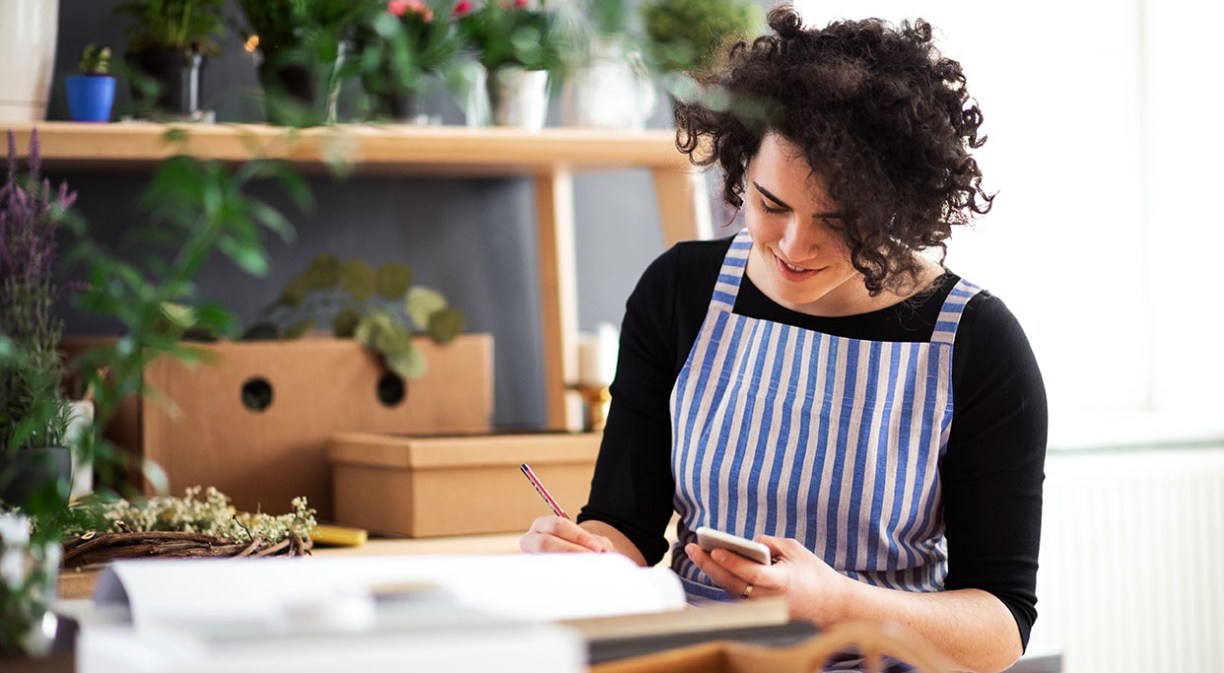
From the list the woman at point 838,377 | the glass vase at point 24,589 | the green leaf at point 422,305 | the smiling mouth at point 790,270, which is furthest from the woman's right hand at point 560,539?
the green leaf at point 422,305

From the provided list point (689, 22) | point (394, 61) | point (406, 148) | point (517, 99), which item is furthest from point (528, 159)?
point (394, 61)

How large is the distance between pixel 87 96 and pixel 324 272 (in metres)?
0.44

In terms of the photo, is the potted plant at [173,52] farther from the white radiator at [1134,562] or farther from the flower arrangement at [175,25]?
the white radiator at [1134,562]

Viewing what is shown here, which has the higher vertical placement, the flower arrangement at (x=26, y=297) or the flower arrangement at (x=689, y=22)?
the flower arrangement at (x=689, y=22)

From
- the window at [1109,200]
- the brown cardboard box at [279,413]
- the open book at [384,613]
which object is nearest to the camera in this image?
the open book at [384,613]

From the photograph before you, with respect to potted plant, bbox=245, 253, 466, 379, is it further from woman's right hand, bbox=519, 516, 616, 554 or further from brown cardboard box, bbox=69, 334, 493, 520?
woman's right hand, bbox=519, 516, 616, 554

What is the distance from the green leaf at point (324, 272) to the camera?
221 cm

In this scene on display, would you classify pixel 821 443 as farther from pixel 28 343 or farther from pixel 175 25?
pixel 175 25

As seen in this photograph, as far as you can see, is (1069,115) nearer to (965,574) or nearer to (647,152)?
(647,152)

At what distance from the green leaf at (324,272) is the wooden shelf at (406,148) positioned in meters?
0.15

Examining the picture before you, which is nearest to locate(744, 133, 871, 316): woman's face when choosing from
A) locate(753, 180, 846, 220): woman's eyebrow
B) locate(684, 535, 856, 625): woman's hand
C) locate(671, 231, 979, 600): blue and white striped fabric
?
locate(753, 180, 846, 220): woman's eyebrow

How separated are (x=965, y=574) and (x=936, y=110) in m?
0.48

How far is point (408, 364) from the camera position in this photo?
2.14m

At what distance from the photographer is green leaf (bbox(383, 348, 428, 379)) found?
7.00 ft
